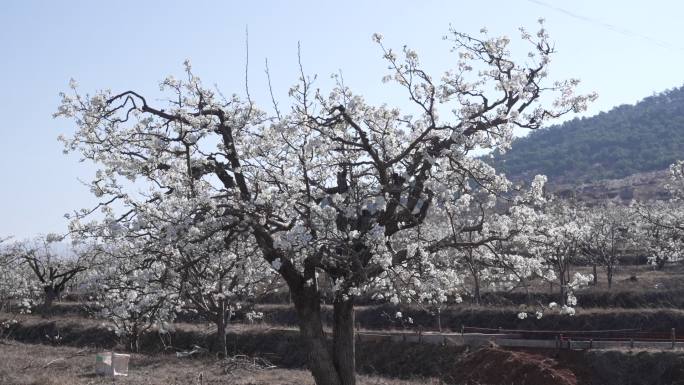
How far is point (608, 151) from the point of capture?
166750 mm

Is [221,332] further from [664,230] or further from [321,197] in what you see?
[664,230]

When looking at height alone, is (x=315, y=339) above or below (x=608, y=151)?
below

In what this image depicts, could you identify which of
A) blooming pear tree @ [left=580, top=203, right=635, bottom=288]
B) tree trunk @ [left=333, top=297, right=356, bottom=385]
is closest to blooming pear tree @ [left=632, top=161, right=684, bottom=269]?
blooming pear tree @ [left=580, top=203, right=635, bottom=288]

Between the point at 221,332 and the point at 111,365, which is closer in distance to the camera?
the point at 111,365

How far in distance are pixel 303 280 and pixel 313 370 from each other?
2.04 meters

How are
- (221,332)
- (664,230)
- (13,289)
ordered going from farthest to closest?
1. (13,289)
2. (664,230)
3. (221,332)

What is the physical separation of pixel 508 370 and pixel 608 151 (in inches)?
5833

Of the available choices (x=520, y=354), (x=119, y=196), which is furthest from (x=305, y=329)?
(x=520, y=354)

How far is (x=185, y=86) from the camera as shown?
636 inches

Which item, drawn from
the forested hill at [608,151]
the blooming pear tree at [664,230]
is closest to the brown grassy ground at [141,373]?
the blooming pear tree at [664,230]

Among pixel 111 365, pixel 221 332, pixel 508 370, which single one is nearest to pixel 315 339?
pixel 111 365

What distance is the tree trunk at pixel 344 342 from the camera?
1628 cm

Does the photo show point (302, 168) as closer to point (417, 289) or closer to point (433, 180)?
point (433, 180)

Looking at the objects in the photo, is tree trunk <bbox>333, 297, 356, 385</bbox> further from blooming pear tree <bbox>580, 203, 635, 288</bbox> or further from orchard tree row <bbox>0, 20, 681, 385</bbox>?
blooming pear tree <bbox>580, 203, 635, 288</bbox>
